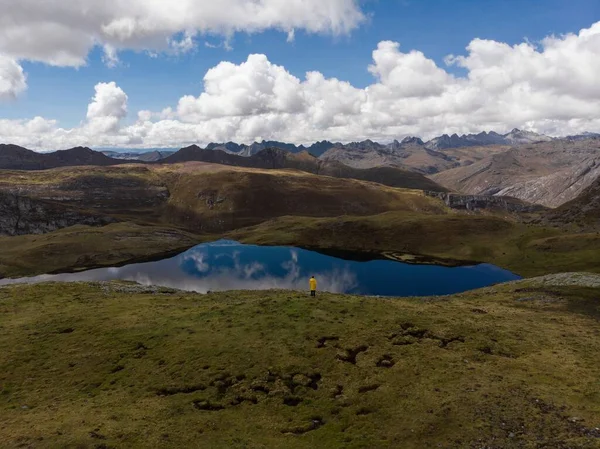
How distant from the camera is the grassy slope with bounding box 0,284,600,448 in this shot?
87.4 ft

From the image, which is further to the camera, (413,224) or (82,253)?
(413,224)

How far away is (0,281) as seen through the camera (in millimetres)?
131875

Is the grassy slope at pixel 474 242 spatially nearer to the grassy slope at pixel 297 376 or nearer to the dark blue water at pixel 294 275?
the dark blue water at pixel 294 275

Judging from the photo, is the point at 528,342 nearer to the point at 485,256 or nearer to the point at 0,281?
the point at 485,256

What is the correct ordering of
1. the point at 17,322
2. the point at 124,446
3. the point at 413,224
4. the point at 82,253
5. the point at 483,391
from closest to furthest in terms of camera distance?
the point at 124,446
the point at 483,391
the point at 17,322
the point at 82,253
the point at 413,224

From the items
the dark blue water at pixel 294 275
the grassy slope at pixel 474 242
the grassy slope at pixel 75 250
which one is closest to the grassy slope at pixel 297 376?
the dark blue water at pixel 294 275

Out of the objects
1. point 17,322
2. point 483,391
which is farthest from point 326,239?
point 483,391

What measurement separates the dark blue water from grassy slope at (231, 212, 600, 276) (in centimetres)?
1263

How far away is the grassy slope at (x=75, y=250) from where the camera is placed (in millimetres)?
152250

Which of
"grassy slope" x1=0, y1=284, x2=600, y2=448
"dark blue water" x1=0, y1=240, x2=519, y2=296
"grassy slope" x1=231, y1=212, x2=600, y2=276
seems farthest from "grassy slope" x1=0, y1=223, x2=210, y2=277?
"grassy slope" x1=0, y1=284, x2=600, y2=448

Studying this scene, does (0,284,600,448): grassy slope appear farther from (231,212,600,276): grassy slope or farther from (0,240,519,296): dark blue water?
(231,212,600,276): grassy slope

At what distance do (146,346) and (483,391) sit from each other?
32066 mm

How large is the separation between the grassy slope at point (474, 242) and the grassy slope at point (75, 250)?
5398cm

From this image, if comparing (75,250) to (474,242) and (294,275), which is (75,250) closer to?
(294,275)
